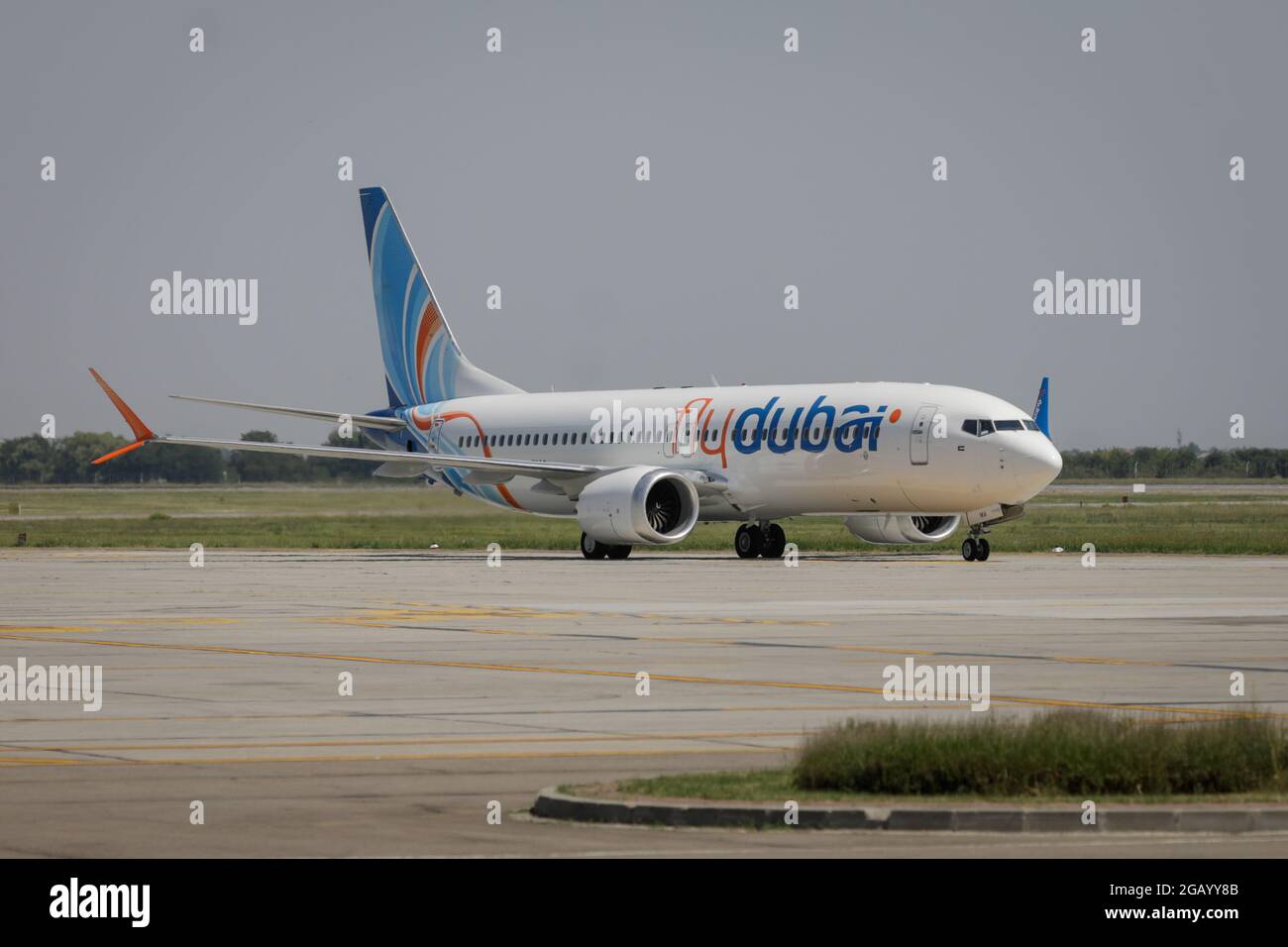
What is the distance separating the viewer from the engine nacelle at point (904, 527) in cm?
5206

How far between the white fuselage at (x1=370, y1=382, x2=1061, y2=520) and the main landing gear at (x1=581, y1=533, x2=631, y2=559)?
2484mm

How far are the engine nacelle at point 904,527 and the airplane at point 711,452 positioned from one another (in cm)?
4

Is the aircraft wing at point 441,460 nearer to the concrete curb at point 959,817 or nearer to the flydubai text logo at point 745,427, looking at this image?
the flydubai text logo at point 745,427

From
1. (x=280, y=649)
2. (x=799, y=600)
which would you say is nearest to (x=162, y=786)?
(x=280, y=649)

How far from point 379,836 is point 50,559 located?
43088 millimetres

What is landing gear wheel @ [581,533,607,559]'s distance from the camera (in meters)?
51.1

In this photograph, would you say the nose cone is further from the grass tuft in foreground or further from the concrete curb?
the concrete curb

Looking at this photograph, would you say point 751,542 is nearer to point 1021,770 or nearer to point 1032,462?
point 1032,462

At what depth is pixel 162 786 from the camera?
42.3 feet

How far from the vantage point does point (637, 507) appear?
48.3 m

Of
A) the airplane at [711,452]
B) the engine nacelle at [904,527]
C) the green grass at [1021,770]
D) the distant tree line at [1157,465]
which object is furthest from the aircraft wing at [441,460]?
the distant tree line at [1157,465]

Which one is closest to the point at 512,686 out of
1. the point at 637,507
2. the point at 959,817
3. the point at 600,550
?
the point at 959,817

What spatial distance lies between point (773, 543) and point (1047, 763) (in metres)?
39.9

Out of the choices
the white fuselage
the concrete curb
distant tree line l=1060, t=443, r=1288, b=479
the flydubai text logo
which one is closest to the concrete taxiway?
the concrete curb
